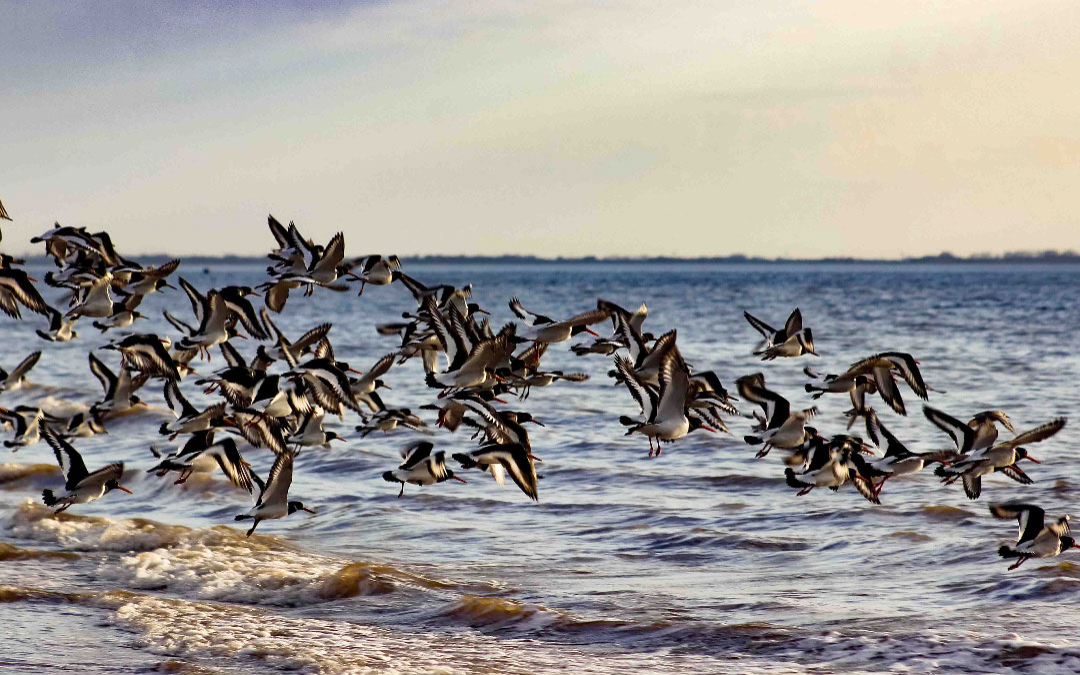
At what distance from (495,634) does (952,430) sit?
5.14 m

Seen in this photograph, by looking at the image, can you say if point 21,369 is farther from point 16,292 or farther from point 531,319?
point 531,319

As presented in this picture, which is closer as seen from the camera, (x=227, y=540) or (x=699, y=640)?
(x=699, y=640)

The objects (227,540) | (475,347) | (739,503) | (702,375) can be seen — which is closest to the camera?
(475,347)

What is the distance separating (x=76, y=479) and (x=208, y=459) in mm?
1454

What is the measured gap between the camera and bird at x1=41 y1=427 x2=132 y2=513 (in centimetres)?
1147

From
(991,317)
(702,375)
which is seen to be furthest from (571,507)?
(991,317)

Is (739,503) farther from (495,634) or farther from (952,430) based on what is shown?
(495,634)

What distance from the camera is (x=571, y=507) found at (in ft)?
46.9

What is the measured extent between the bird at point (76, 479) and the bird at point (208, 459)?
434mm

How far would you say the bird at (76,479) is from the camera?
37.6ft

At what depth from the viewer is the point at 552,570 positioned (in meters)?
11.5

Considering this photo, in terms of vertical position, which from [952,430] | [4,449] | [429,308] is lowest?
[4,449]

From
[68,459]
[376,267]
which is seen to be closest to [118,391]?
[68,459]

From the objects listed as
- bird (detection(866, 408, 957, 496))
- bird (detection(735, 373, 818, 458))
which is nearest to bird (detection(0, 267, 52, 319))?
bird (detection(735, 373, 818, 458))
